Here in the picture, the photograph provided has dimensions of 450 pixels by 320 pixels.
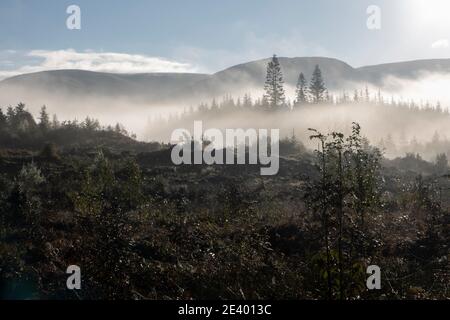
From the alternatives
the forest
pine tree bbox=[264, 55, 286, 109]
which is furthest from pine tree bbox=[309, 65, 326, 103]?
the forest

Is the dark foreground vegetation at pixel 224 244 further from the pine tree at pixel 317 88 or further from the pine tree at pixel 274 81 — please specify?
the pine tree at pixel 317 88

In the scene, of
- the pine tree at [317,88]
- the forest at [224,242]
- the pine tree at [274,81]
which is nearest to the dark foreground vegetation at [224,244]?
the forest at [224,242]

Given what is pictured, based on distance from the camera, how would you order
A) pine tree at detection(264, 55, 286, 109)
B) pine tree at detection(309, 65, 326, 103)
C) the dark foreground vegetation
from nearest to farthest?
the dark foreground vegetation
pine tree at detection(264, 55, 286, 109)
pine tree at detection(309, 65, 326, 103)

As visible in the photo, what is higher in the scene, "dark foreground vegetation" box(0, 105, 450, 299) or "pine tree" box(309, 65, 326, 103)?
"pine tree" box(309, 65, 326, 103)

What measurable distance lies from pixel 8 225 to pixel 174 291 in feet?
24.8

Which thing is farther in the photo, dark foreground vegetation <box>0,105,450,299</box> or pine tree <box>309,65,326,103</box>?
pine tree <box>309,65,326,103</box>

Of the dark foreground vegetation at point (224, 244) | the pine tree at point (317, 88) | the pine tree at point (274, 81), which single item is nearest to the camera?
the dark foreground vegetation at point (224, 244)

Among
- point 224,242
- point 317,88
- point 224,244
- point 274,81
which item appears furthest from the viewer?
point 317,88

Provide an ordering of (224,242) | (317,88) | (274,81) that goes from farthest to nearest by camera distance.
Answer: (317,88)
(274,81)
(224,242)

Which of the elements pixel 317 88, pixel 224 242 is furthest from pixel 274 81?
pixel 224 242

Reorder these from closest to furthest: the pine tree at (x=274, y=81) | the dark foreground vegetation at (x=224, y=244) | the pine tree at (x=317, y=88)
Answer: the dark foreground vegetation at (x=224, y=244) → the pine tree at (x=274, y=81) → the pine tree at (x=317, y=88)

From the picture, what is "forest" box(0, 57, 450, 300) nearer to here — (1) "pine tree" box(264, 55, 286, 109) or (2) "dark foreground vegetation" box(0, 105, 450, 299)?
(2) "dark foreground vegetation" box(0, 105, 450, 299)

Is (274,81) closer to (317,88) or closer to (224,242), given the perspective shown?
(317,88)
